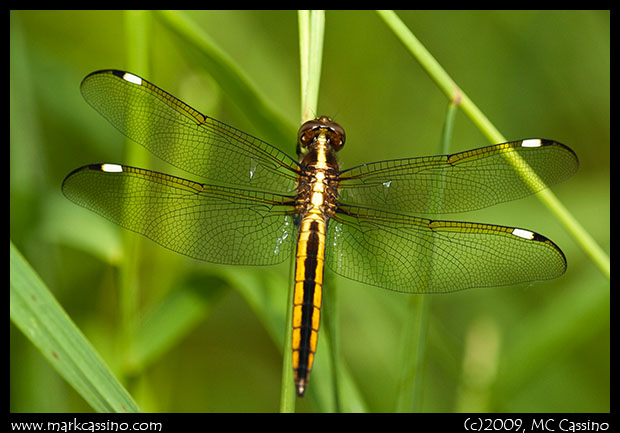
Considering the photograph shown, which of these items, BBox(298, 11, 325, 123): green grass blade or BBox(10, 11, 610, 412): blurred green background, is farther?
BBox(10, 11, 610, 412): blurred green background

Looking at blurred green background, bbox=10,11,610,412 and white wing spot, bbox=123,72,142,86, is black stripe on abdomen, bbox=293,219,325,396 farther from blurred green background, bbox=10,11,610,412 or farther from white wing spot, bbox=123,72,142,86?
white wing spot, bbox=123,72,142,86

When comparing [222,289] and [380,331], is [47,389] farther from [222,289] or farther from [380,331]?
[380,331]

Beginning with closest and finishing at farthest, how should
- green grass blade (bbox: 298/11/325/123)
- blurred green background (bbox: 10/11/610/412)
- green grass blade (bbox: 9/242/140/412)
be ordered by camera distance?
green grass blade (bbox: 9/242/140/412) < green grass blade (bbox: 298/11/325/123) < blurred green background (bbox: 10/11/610/412)

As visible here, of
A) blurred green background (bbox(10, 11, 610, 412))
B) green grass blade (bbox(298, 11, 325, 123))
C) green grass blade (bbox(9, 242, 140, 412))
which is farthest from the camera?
blurred green background (bbox(10, 11, 610, 412))

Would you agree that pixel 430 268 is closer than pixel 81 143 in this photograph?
Yes

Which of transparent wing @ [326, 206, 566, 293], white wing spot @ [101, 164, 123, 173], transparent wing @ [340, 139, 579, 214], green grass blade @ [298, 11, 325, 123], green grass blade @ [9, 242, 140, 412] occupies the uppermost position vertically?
green grass blade @ [298, 11, 325, 123]

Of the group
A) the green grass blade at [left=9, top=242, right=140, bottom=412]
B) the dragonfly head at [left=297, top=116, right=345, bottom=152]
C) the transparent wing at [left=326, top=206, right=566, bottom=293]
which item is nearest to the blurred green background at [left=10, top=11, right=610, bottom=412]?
the dragonfly head at [left=297, top=116, right=345, bottom=152]

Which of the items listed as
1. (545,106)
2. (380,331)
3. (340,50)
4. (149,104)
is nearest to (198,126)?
(149,104)

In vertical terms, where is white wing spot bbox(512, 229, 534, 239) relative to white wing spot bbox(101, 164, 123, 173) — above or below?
below
